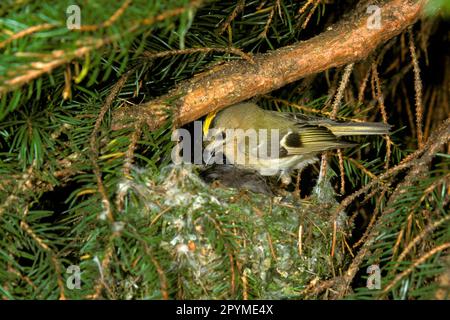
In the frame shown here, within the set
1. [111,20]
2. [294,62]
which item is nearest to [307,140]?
[294,62]

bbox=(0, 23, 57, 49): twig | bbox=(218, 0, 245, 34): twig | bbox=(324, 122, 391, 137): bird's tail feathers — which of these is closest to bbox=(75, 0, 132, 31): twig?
bbox=(0, 23, 57, 49): twig

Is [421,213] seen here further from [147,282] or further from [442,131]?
[147,282]

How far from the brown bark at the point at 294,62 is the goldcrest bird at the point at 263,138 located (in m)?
0.65

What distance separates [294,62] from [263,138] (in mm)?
1005

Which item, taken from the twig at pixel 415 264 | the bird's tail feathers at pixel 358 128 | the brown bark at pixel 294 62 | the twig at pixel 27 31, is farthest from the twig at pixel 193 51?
the twig at pixel 415 264

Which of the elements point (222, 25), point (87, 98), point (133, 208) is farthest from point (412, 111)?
point (133, 208)

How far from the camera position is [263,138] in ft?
10.5

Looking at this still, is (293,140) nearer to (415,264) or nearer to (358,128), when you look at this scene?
(358,128)

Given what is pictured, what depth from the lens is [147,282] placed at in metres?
1.48

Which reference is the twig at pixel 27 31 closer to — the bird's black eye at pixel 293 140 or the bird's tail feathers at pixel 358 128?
the bird's tail feathers at pixel 358 128

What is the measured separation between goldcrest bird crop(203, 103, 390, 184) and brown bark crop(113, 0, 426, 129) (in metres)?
0.65

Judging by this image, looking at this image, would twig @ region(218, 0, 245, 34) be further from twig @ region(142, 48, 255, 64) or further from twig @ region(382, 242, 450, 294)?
twig @ region(382, 242, 450, 294)

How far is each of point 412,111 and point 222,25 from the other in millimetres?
1364

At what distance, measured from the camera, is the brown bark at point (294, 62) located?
218cm
